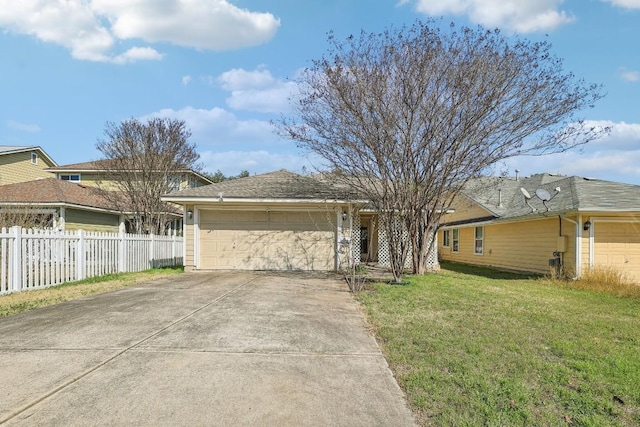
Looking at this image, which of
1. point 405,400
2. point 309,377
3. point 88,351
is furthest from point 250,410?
point 88,351

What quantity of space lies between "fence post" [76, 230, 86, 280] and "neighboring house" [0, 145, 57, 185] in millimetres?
20441

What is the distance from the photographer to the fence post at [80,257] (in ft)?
36.0

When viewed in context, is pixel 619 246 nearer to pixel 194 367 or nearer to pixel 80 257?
pixel 194 367

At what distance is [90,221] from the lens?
21016 mm

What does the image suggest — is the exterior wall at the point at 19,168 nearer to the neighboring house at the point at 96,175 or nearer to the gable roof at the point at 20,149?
the gable roof at the point at 20,149

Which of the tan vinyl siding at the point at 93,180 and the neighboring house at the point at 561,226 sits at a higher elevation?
the tan vinyl siding at the point at 93,180

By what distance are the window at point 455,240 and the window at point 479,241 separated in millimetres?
2306

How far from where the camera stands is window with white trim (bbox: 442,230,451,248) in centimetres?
2507

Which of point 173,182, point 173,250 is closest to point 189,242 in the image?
point 173,250

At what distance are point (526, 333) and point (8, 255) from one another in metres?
9.48

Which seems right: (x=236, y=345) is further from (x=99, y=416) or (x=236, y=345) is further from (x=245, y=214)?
(x=245, y=214)

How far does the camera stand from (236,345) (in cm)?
511

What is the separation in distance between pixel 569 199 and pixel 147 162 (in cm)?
1644

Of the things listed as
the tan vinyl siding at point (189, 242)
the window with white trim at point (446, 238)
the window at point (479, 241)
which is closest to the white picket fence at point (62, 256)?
the tan vinyl siding at point (189, 242)
